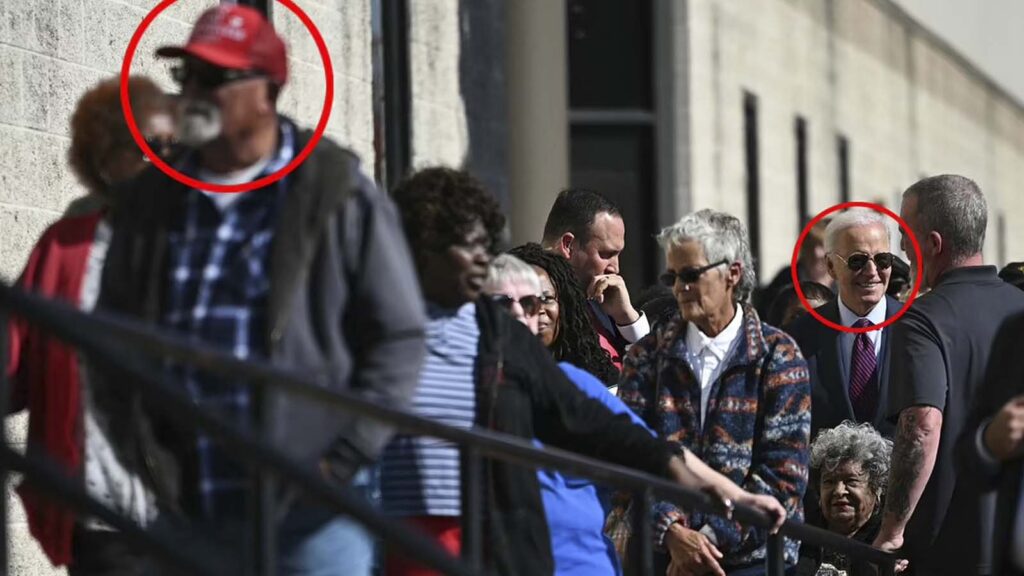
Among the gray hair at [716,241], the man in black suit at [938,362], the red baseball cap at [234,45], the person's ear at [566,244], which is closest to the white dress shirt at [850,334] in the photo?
the person's ear at [566,244]

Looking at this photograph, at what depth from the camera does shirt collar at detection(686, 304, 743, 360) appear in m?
7.83

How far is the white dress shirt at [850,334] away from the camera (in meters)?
9.60

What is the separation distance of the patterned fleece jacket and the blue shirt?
0.67 metres

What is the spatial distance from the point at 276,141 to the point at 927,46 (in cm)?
2979

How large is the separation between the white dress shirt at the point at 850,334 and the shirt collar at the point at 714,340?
1.77m

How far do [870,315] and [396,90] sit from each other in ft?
18.1

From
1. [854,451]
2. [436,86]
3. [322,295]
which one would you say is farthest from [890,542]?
[436,86]

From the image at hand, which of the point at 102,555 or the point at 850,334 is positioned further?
the point at 850,334

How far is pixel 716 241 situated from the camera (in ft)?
25.5

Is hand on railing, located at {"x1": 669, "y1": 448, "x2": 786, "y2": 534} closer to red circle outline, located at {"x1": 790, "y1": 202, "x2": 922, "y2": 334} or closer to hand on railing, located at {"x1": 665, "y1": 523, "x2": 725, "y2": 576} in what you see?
hand on railing, located at {"x1": 665, "y1": 523, "x2": 725, "y2": 576}

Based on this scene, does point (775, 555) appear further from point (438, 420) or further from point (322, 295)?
point (322, 295)

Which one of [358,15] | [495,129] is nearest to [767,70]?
[495,129]

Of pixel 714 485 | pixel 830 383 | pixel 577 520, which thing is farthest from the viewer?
pixel 830 383

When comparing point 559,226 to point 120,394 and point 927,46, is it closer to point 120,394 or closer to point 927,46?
point 120,394
